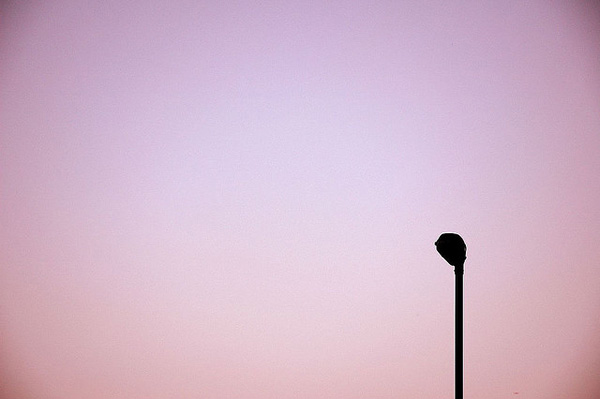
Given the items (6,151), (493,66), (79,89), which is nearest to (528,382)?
(493,66)

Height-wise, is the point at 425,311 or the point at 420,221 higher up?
the point at 420,221

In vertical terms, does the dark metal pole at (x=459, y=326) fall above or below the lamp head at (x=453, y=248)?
below

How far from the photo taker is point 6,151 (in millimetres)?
2107

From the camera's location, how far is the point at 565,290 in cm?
206

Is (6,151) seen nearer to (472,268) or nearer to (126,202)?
(126,202)

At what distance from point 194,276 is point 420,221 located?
0.84 meters

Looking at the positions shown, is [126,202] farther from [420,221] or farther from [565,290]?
[565,290]

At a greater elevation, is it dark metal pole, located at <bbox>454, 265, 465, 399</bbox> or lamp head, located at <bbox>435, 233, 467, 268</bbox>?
lamp head, located at <bbox>435, 233, 467, 268</bbox>

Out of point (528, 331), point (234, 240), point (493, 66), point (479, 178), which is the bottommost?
point (528, 331)

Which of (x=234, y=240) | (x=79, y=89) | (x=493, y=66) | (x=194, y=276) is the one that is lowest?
(x=194, y=276)

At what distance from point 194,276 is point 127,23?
954mm

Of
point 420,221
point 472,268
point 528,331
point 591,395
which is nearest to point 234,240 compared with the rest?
point 420,221

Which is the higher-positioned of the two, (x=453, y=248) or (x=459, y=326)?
(x=453, y=248)

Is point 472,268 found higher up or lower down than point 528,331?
higher up
